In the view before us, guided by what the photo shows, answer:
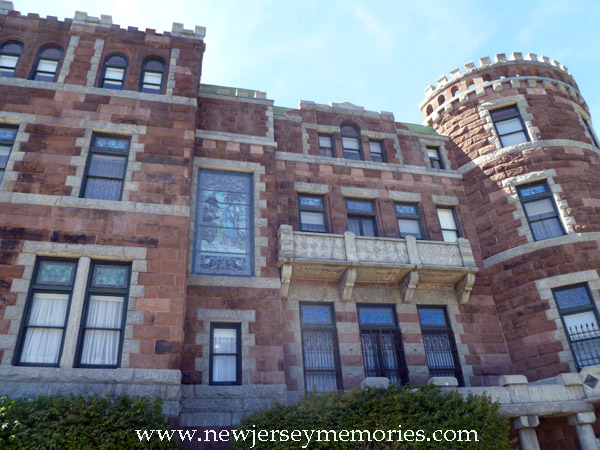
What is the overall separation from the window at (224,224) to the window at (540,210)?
9886mm

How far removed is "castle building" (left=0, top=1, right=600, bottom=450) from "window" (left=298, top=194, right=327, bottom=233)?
0.06m

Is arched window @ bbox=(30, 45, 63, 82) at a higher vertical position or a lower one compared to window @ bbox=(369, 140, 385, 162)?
higher

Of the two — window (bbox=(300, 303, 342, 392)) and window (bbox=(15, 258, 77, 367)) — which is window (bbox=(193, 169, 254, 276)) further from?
window (bbox=(15, 258, 77, 367))

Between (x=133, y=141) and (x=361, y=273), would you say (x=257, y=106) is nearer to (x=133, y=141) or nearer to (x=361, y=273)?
→ (x=133, y=141)

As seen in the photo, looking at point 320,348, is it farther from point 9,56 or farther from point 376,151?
point 9,56

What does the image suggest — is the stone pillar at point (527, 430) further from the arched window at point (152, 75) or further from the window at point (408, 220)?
the arched window at point (152, 75)

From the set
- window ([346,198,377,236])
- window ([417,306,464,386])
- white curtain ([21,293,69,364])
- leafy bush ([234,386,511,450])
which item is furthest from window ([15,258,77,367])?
window ([417,306,464,386])

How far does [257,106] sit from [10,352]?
38.4 feet

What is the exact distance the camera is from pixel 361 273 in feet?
53.2

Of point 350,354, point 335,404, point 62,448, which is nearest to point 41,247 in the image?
point 62,448

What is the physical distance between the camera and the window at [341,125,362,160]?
20.0 metres

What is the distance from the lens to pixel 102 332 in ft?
39.1

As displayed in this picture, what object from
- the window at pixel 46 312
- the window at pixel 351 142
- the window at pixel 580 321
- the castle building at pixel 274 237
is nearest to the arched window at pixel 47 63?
the castle building at pixel 274 237

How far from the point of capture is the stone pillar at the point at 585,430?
12.5 meters
